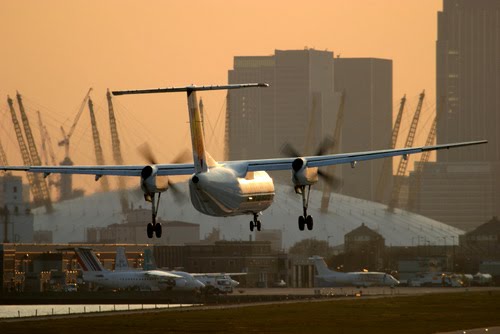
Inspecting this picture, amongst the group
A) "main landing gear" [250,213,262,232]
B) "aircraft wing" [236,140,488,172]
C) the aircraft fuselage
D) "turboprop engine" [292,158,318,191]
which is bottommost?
"main landing gear" [250,213,262,232]

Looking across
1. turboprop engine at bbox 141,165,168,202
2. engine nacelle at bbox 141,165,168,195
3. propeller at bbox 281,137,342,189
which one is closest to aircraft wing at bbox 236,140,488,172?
propeller at bbox 281,137,342,189

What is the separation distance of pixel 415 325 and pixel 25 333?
141 ft

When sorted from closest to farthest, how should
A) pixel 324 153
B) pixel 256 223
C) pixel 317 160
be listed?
pixel 324 153
pixel 317 160
pixel 256 223

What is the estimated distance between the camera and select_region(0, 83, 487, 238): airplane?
115688 millimetres

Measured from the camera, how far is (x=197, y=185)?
11512 centimetres

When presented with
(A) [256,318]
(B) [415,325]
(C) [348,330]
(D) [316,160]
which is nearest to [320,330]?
(C) [348,330]

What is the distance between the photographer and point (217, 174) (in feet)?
384

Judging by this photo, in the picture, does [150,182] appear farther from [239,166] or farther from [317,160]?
[317,160]

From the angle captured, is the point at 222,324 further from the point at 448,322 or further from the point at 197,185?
the point at 197,185

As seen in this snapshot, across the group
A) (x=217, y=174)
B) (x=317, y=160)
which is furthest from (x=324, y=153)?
(x=217, y=174)

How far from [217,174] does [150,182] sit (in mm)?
5031

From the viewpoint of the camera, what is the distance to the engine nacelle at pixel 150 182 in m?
117

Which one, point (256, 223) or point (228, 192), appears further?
point (256, 223)

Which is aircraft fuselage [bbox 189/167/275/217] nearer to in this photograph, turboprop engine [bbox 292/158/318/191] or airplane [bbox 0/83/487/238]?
airplane [bbox 0/83/487/238]
